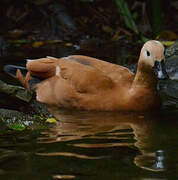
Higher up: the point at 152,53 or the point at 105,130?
the point at 152,53

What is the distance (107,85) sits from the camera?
19.7 feet

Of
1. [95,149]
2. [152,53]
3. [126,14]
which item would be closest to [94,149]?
[95,149]

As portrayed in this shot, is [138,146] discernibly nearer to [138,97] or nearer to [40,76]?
[138,97]

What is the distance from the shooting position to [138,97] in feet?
19.6

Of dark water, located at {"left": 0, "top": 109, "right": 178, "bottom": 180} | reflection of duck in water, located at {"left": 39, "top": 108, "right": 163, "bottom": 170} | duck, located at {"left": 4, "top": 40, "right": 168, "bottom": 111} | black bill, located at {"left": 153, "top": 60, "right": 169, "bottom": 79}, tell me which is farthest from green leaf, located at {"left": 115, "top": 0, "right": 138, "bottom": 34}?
dark water, located at {"left": 0, "top": 109, "right": 178, "bottom": 180}

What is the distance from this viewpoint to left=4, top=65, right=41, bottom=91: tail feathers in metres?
6.87

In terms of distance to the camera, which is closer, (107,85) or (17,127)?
(17,127)

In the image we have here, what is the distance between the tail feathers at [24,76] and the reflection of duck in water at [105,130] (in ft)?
2.44

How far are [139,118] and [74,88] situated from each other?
0.90 metres

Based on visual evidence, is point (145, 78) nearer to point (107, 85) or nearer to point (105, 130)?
point (107, 85)

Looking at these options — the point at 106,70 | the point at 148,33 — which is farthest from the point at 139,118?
the point at 148,33

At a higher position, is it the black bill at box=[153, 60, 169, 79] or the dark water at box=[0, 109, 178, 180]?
the black bill at box=[153, 60, 169, 79]

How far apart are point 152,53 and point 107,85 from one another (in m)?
0.67

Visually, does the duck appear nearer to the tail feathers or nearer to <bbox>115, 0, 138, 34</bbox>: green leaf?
the tail feathers
